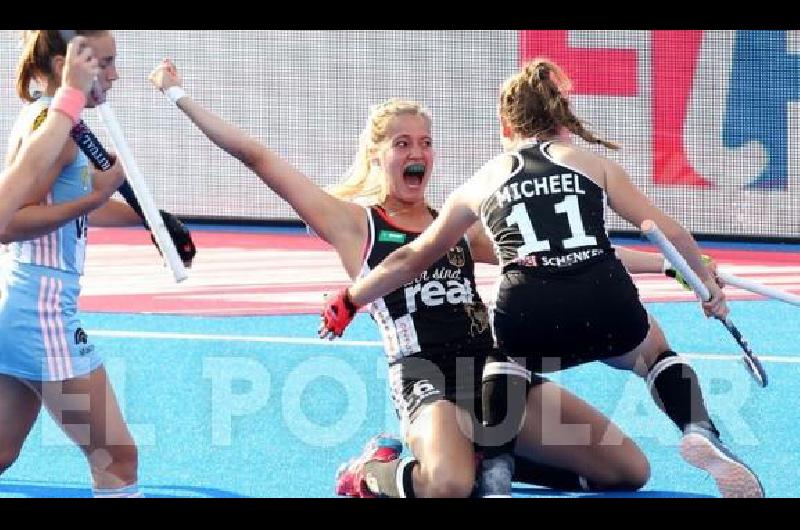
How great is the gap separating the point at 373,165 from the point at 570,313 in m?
1.36

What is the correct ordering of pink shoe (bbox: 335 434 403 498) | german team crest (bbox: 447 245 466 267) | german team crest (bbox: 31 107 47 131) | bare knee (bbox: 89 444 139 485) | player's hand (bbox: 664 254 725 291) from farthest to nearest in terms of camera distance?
pink shoe (bbox: 335 434 403 498) → german team crest (bbox: 447 245 466 267) → player's hand (bbox: 664 254 725 291) → bare knee (bbox: 89 444 139 485) → german team crest (bbox: 31 107 47 131)

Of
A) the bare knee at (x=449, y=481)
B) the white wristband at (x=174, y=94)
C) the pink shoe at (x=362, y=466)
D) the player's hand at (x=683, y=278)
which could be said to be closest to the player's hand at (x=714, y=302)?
the player's hand at (x=683, y=278)

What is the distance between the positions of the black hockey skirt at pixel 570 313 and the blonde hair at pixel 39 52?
1816 millimetres

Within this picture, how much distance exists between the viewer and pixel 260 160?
623cm

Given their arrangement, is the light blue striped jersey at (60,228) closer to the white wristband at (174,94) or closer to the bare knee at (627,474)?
the white wristband at (174,94)

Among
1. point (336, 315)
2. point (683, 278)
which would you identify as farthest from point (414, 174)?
point (683, 278)

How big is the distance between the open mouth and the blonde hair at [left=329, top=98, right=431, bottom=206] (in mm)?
123

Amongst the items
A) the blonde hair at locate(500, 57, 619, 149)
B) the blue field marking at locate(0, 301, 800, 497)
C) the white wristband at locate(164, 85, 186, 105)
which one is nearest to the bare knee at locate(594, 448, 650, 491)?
the blue field marking at locate(0, 301, 800, 497)

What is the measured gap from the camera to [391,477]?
648 cm

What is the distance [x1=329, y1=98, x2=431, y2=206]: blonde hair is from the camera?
6668mm

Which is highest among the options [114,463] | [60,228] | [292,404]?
[60,228]

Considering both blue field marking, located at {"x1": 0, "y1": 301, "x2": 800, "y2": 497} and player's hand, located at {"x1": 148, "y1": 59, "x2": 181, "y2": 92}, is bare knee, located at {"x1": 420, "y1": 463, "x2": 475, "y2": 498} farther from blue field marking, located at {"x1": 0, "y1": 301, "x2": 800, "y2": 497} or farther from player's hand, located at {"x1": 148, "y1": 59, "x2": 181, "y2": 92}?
player's hand, located at {"x1": 148, "y1": 59, "x2": 181, "y2": 92}

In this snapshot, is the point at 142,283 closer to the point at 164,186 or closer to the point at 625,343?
the point at 164,186

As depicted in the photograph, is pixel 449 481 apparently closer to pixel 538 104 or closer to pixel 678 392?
pixel 678 392
